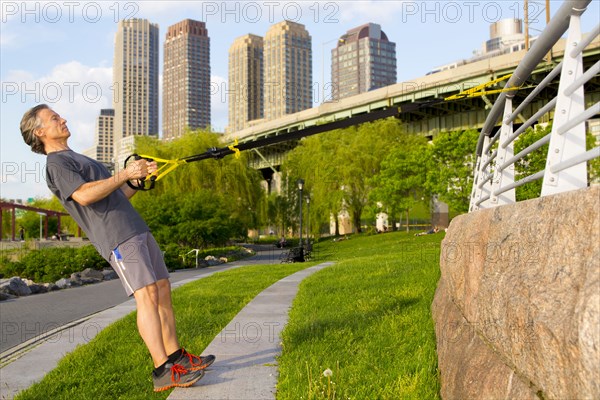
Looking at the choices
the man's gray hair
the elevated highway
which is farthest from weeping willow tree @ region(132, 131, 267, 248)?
the man's gray hair

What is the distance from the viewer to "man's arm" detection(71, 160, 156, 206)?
3666 millimetres

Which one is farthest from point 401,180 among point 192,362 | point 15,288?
point 192,362

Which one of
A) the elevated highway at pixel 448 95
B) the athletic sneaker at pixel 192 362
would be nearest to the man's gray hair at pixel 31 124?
the athletic sneaker at pixel 192 362

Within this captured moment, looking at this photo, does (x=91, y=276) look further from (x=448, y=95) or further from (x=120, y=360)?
(x=448, y=95)

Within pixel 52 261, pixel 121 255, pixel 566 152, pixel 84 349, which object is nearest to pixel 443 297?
pixel 566 152

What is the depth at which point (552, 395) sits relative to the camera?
2072 mm

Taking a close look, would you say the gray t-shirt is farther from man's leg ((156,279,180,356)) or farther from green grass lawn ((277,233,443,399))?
green grass lawn ((277,233,443,399))

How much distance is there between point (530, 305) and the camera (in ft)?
7.47

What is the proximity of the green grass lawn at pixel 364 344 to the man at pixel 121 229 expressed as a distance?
84 cm

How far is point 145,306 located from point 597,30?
3.07 m

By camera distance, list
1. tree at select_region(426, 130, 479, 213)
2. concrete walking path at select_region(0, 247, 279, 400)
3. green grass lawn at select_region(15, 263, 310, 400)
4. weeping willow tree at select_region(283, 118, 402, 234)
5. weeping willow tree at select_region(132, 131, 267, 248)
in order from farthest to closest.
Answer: weeping willow tree at select_region(283, 118, 402, 234) < tree at select_region(426, 130, 479, 213) < weeping willow tree at select_region(132, 131, 267, 248) < concrete walking path at select_region(0, 247, 279, 400) < green grass lawn at select_region(15, 263, 310, 400)

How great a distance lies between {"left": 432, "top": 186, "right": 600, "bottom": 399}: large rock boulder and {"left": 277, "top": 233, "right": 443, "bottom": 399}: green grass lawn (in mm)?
388

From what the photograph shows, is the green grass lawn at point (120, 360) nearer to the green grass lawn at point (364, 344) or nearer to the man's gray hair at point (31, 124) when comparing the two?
the green grass lawn at point (364, 344)

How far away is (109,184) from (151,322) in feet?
3.17
